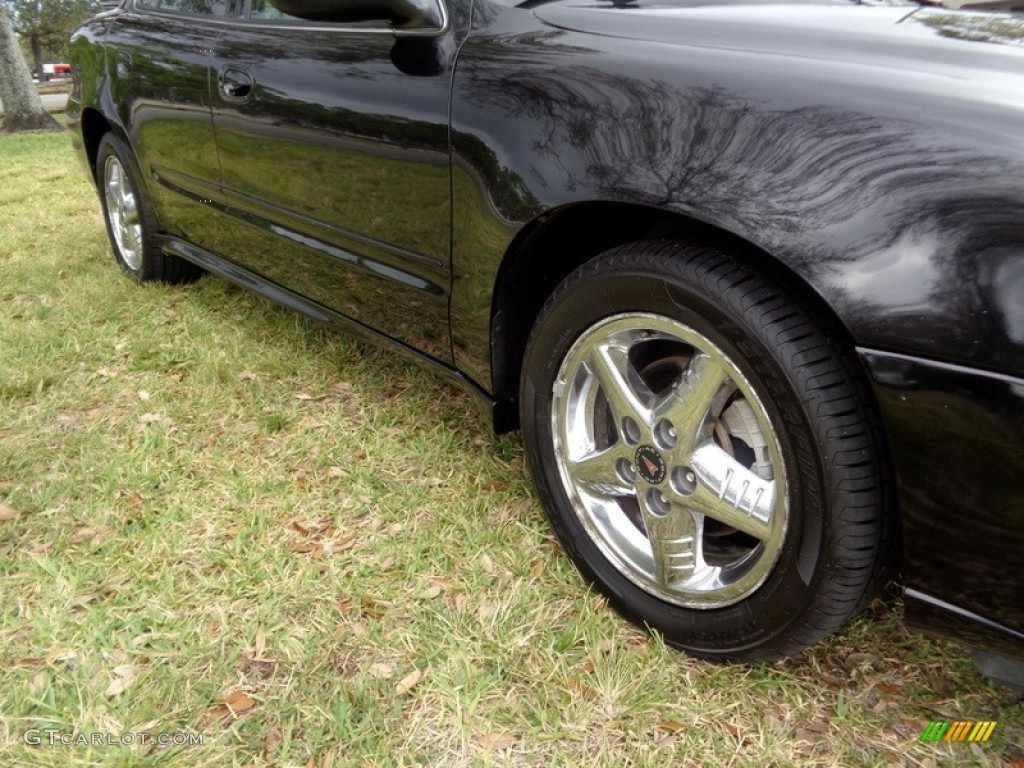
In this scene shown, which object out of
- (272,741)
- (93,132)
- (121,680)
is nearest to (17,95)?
(93,132)

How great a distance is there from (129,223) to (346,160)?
7.44 ft

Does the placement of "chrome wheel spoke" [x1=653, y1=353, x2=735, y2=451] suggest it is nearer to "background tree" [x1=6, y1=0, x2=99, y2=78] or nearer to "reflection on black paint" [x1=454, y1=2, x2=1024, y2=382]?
"reflection on black paint" [x1=454, y1=2, x2=1024, y2=382]

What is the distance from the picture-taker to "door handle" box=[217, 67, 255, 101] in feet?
8.45

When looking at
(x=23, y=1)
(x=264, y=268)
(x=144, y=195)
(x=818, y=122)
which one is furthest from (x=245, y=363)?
(x=23, y=1)

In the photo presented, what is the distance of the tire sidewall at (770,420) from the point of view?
142cm

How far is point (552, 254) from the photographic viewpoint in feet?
6.40

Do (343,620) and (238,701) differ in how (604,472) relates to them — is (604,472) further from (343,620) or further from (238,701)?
(238,701)

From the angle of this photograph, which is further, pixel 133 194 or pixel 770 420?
pixel 133 194

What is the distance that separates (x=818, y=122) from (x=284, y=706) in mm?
1474

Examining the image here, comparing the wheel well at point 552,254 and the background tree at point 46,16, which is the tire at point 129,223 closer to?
the wheel well at point 552,254

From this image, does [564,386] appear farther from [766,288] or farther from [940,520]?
[940,520]

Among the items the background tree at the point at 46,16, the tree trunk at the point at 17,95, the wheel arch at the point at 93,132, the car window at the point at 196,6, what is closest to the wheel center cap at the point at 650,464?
the car window at the point at 196,6

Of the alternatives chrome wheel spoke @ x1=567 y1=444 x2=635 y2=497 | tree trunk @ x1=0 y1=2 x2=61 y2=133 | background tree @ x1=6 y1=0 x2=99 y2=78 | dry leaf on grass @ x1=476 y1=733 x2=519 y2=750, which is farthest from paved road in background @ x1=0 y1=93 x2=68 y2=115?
dry leaf on grass @ x1=476 y1=733 x2=519 y2=750

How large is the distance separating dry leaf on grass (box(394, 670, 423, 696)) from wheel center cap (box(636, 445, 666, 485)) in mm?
634
